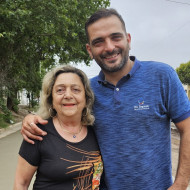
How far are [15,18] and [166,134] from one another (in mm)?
6641

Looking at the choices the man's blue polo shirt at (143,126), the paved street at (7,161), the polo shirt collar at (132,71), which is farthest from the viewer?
the paved street at (7,161)

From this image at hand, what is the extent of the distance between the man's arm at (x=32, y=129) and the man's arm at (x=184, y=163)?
3.91 ft

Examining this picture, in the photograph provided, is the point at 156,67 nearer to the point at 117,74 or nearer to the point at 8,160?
the point at 117,74

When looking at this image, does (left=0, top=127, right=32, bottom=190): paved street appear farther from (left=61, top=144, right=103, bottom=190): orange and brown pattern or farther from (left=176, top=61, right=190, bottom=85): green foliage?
(left=176, top=61, right=190, bottom=85): green foliage

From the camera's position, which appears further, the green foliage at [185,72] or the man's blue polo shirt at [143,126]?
the green foliage at [185,72]

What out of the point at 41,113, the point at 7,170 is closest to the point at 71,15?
the point at 7,170

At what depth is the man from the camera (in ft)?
5.80

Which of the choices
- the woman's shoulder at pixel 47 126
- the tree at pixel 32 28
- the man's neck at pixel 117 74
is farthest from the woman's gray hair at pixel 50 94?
the tree at pixel 32 28

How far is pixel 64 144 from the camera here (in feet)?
6.24

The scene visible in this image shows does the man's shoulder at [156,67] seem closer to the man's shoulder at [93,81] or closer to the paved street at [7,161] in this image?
the man's shoulder at [93,81]

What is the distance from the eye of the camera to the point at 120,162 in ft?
6.05

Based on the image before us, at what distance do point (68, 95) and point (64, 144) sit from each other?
46 cm

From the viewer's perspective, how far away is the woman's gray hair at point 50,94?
216 cm

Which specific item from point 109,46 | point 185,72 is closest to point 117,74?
point 109,46
